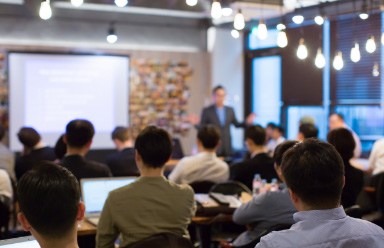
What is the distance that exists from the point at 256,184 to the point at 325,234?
3098mm

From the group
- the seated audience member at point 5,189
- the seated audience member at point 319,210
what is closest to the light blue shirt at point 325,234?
the seated audience member at point 319,210

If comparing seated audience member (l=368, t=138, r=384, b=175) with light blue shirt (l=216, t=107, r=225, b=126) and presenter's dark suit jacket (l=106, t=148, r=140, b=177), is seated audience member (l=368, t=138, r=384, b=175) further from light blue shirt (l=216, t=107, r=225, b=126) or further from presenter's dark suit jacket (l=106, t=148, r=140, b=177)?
light blue shirt (l=216, t=107, r=225, b=126)

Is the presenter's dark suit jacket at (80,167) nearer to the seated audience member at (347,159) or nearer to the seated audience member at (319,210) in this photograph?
the seated audience member at (347,159)

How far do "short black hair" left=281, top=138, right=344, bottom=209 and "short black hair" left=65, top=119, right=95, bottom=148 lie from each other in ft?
8.91

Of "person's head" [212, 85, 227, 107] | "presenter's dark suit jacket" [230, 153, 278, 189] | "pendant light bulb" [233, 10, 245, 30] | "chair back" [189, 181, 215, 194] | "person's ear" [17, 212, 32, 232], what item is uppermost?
"pendant light bulb" [233, 10, 245, 30]

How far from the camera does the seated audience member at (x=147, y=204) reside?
132 inches

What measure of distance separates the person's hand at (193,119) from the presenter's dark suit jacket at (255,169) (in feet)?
13.3

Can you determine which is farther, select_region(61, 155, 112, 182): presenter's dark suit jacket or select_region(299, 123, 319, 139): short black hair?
select_region(299, 123, 319, 139): short black hair

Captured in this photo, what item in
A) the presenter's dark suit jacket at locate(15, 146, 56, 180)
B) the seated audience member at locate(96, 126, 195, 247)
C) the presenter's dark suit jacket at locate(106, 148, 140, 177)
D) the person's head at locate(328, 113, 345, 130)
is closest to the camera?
the seated audience member at locate(96, 126, 195, 247)

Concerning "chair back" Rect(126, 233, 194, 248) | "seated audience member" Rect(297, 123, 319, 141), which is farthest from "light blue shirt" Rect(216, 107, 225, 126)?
"chair back" Rect(126, 233, 194, 248)

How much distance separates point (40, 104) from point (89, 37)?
1.36 metres

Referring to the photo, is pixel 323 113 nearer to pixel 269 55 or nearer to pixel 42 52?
pixel 269 55

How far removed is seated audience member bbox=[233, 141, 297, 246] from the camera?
12.0ft

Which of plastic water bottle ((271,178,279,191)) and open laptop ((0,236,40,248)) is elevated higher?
open laptop ((0,236,40,248))
